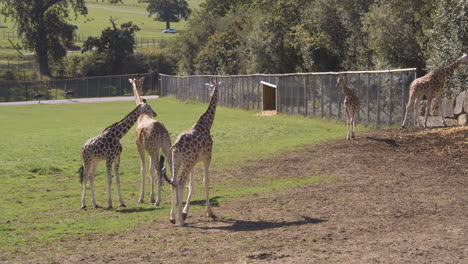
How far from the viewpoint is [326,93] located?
34.8 metres

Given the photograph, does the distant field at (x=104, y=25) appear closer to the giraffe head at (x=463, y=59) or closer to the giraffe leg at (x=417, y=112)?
the giraffe leg at (x=417, y=112)

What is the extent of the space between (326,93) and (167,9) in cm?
13879

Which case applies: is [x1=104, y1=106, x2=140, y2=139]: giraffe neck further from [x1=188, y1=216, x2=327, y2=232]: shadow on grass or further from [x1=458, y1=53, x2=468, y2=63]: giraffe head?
[x1=458, y1=53, x2=468, y2=63]: giraffe head

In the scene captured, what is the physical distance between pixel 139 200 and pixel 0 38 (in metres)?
125

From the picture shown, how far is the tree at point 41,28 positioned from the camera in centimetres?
8919

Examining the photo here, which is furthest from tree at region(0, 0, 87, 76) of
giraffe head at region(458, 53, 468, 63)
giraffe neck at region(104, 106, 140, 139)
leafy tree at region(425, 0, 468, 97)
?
giraffe neck at region(104, 106, 140, 139)

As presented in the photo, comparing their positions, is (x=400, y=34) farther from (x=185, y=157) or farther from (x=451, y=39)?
(x=185, y=157)

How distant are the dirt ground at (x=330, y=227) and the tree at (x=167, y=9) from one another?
15195 centimetres

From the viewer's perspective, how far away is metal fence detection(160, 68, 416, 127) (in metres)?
29.0

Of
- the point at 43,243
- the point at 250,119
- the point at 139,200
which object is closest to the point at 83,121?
the point at 250,119

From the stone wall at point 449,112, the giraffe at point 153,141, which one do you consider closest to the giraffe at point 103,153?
the giraffe at point 153,141

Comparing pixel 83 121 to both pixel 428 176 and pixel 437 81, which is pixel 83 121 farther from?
pixel 428 176

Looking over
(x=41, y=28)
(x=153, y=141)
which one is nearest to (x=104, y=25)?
→ (x=41, y=28)

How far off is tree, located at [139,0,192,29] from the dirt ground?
499ft
